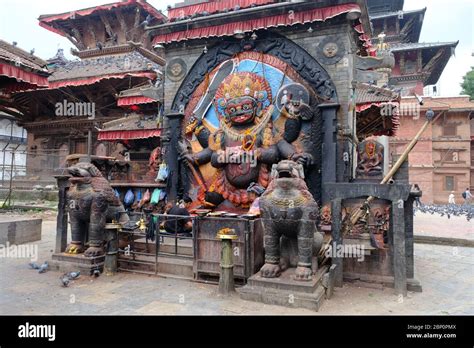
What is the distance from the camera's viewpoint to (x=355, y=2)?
901 cm

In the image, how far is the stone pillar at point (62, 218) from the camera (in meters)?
7.78

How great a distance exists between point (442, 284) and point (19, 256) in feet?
32.2

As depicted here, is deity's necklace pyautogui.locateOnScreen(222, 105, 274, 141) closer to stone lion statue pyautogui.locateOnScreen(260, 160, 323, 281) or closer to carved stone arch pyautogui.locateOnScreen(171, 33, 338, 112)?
carved stone arch pyautogui.locateOnScreen(171, 33, 338, 112)

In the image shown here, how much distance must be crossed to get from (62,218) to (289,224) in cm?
533

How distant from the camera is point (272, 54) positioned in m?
9.95

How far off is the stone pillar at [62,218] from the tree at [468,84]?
41648 millimetres

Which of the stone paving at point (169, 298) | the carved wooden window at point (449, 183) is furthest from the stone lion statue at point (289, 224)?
the carved wooden window at point (449, 183)

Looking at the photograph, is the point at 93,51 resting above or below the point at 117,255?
above

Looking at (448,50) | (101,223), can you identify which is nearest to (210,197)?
(101,223)

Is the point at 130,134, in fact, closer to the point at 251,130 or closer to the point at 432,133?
the point at 251,130

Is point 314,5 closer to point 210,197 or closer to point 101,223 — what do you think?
point 210,197

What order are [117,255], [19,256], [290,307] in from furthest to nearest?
[19,256] → [117,255] → [290,307]

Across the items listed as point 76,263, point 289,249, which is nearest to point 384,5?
point 289,249

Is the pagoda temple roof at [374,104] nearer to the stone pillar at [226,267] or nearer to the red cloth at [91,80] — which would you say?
the stone pillar at [226,267]
